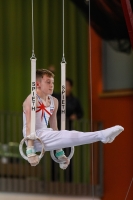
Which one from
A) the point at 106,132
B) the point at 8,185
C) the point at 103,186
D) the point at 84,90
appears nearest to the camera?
the point at 106,132

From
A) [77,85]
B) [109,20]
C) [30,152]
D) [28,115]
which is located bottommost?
[30,152]

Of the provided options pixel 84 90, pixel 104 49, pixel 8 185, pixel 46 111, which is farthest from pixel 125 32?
pixel 46 111

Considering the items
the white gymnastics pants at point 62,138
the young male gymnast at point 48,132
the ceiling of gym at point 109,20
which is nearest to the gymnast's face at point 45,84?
the young male gymnast at point 48,132

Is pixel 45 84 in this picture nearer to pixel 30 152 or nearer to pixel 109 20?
pixel 30 152

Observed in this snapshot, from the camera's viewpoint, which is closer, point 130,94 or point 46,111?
point 46,111

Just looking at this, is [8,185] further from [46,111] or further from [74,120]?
[46,111]

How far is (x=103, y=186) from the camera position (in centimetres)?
1105

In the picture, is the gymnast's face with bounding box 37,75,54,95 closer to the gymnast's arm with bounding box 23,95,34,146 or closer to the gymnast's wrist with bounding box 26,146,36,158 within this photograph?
the gymnast's arm with bounding box 23,95,34,146

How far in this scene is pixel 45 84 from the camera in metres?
6.95

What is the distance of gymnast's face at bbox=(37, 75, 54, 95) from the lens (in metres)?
6.95

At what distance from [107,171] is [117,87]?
1091 mm

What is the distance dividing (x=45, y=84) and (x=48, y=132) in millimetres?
412

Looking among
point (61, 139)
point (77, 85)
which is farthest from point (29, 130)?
point (77, 85)

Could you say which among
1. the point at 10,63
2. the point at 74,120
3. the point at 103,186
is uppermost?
the point at 10,63
